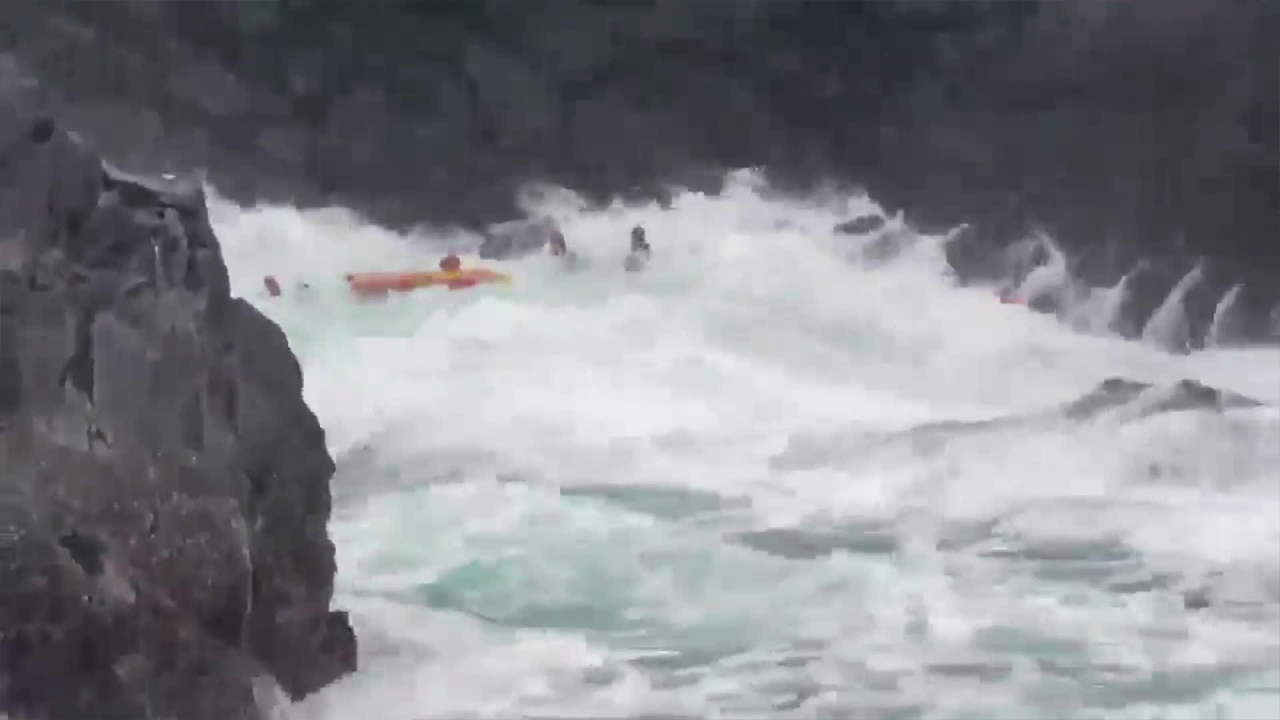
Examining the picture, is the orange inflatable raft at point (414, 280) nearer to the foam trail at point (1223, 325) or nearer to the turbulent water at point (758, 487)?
the turbulent water at point (758, 487)

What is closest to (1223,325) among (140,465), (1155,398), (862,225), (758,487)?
(1155,398)

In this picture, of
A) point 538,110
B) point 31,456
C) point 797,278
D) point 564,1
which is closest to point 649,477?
point 797,278

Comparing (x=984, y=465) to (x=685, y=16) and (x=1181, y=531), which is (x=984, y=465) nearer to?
(x=1181, y=531)

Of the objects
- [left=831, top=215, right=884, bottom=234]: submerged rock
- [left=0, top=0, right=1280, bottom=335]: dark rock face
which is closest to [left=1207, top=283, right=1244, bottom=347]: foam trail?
[left=0, top=0, right=1280, bottom=335]: dark rock face

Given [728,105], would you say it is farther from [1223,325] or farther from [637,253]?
[1223,325]

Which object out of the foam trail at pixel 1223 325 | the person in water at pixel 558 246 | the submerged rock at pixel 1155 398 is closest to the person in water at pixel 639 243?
the person in water at pixel 558 246

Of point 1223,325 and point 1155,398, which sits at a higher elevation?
point 1223,325
